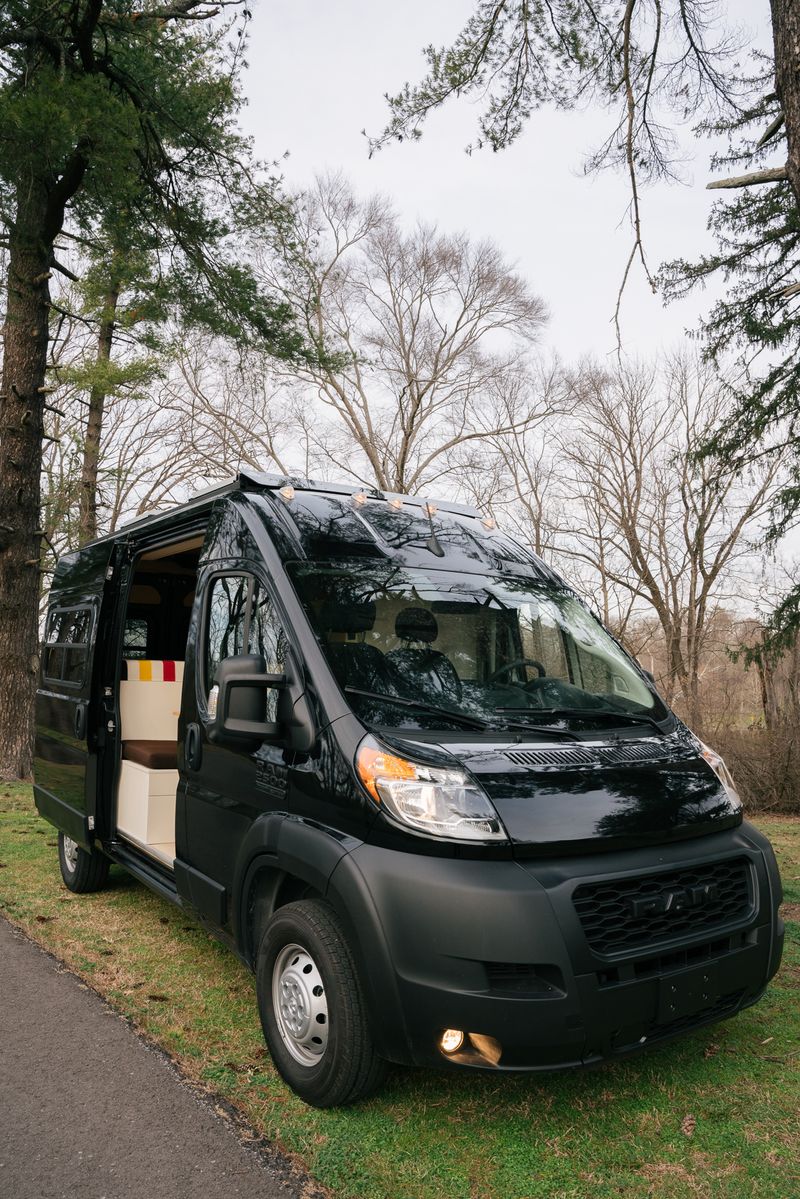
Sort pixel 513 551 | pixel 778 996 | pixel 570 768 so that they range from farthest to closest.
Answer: pixel 513 551 < pixel 778 996 < pixel 570 768

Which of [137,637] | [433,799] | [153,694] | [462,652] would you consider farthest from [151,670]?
[433,799]

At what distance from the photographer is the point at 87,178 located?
30.7 feet

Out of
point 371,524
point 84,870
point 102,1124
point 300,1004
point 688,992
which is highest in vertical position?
point 371,524

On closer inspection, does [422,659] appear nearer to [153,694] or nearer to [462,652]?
[462,652]

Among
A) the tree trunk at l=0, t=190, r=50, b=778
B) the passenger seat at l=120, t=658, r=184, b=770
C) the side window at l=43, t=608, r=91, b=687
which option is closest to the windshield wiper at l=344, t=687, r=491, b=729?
the passenger seat at l=120, t=658, r=184, b=770

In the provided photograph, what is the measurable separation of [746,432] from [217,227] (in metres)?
7.18

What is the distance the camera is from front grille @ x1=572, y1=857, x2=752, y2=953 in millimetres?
2727

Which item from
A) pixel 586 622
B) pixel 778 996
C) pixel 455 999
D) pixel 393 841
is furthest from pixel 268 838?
pixel 778 996

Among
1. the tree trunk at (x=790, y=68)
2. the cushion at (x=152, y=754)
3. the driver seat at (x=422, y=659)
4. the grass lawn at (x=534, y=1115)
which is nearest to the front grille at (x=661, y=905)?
the grass lawn at (x=534, y=1115)

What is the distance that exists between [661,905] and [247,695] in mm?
1617

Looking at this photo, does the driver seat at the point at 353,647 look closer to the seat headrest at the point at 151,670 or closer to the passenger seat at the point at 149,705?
the passenger seat at the point at 149,705

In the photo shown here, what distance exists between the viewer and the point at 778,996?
409 centimetres

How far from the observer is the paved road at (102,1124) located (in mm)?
2662

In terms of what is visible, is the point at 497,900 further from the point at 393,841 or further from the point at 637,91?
the point at 637,91
